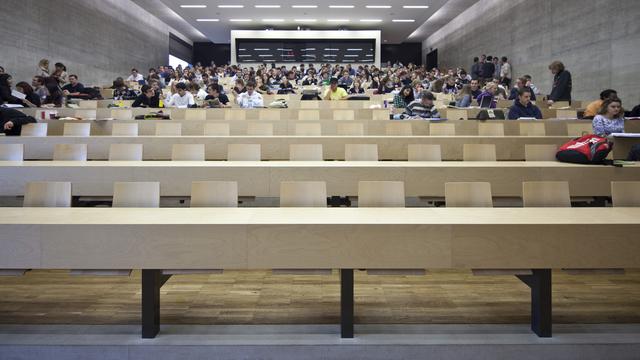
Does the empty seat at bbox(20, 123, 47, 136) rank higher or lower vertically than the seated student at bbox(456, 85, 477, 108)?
lower

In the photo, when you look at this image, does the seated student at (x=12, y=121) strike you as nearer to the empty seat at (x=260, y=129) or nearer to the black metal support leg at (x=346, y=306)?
the empty seat at (x=260, y=129)

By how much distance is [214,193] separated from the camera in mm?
3357

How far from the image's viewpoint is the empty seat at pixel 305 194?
11.0 ft

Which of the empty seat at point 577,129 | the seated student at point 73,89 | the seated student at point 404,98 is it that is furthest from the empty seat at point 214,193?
the seated student at point 73,89

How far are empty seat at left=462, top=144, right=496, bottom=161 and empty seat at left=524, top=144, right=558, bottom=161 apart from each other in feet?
1.12

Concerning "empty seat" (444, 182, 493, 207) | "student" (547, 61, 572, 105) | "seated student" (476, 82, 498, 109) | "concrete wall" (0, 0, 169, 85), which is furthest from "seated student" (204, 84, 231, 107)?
"empty seat" (444, 182, 493, 207)

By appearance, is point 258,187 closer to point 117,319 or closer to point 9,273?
point 117,319

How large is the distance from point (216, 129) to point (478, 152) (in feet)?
10.1

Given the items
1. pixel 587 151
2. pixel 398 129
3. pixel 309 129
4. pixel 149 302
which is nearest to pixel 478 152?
pixel 587 151

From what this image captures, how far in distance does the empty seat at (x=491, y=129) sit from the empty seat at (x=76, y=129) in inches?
187

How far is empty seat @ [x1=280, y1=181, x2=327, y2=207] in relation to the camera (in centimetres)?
335

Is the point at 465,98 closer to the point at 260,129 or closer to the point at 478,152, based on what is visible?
the point at 478,152

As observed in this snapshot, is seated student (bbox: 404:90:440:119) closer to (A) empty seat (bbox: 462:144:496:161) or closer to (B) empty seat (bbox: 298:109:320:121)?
(B) empty seat (bbox: 298:109:320:121)

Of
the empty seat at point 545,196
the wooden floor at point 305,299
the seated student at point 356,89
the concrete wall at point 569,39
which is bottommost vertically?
the wooden floor at point 305,299
